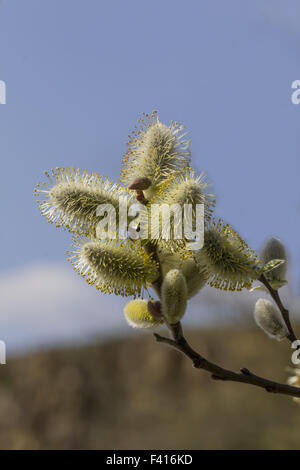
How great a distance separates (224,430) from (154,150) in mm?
4679

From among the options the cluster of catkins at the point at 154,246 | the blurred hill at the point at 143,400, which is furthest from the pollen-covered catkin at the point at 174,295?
the blurred hill at the point at 143,400

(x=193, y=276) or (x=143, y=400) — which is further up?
(x=143, y=400)

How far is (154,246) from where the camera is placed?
2.13 ft

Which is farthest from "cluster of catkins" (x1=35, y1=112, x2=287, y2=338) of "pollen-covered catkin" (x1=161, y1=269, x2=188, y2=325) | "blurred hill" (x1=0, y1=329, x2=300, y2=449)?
"blurred hill" (x1=0, y1=329, x2=300, y2=449)

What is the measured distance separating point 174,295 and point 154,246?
0.07 metres

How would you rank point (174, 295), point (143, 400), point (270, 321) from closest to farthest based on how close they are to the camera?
point (174, 295) → point (270, 321) → point (143, 400)

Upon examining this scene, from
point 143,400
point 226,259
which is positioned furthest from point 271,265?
point 143,400

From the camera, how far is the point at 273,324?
0.73 meters

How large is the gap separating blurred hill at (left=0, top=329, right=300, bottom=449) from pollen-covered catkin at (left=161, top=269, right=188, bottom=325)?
420 centimetres

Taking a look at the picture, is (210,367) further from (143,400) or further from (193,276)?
(143,400)

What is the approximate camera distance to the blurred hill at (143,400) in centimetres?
488

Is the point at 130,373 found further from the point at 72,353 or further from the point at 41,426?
the point at 41,426
